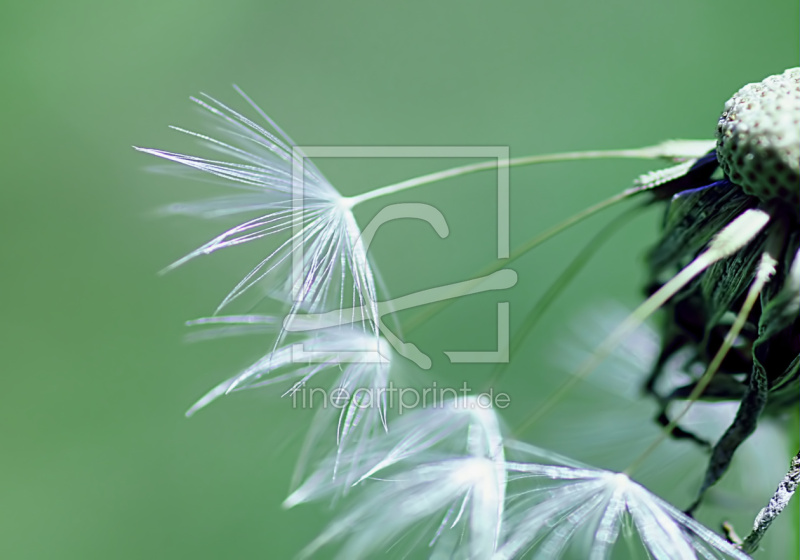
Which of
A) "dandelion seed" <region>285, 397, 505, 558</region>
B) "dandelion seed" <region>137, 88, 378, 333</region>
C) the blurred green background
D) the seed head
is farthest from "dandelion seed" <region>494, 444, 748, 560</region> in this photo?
the blurred green background

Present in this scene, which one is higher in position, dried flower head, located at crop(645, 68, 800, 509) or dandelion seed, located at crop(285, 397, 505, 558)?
dried flower head, located at crop(645, 68, 800, 509)

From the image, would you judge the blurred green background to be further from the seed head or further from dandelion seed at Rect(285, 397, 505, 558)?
the seed head

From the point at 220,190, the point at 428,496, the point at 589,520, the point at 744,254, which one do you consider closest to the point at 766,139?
the point at 744,254

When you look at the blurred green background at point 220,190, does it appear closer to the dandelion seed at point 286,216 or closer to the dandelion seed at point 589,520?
the dandelion seed at point 589,520

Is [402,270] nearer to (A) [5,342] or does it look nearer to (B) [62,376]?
(B) [62,376]

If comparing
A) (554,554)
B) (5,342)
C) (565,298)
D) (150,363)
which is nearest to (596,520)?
(554,554)

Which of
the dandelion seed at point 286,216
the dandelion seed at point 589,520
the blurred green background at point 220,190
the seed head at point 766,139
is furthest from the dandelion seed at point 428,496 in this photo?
the blurred green background at point 220,190
